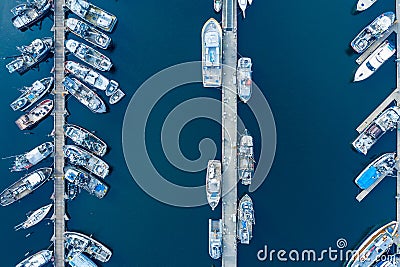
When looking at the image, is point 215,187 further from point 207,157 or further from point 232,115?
point 232,115

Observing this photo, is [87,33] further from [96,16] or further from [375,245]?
[375,245]

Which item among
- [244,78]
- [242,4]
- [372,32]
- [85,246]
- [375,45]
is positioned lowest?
[85,246]

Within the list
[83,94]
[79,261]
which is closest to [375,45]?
[83,94]

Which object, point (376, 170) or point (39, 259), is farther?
point (39, 259)

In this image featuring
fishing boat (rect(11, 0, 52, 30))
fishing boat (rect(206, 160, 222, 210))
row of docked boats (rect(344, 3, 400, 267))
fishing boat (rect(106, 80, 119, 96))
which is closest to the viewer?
row of docked boats (rect(344, 3, 400, 267))

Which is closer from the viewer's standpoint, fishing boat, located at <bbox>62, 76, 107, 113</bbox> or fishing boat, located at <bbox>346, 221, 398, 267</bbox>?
fishing boat, located at <bbox>346, 221, 398, 267</bbox>

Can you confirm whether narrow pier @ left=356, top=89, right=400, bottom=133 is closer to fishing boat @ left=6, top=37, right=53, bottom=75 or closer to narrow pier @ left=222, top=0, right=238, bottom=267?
narrow pier @ left=222, top=0, right=238, bottom=267

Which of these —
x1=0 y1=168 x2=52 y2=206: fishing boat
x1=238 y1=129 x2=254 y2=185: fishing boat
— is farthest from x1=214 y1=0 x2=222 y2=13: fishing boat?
x1=0 y1=168 x2=52 y2=206: fishing boat
